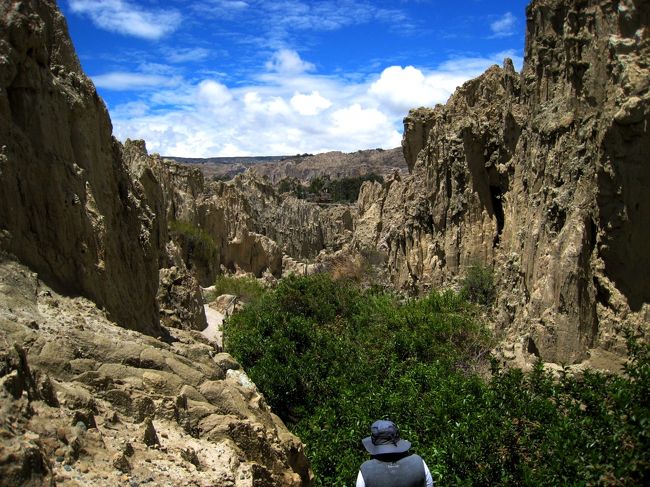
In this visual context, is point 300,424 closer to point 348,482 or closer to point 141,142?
point 348,482

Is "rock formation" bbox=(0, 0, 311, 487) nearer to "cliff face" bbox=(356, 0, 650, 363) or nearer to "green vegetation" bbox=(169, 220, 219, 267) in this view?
"cliff face" bbox=(356, 0, 650, 363)

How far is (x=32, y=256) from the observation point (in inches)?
324

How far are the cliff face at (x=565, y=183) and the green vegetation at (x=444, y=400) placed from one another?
5.41 ft

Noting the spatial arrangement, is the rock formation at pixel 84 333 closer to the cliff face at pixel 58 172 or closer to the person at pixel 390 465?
the cliff face at pixel 58 172

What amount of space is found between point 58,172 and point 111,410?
13.8ft

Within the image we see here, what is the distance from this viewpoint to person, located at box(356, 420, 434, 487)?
457cm

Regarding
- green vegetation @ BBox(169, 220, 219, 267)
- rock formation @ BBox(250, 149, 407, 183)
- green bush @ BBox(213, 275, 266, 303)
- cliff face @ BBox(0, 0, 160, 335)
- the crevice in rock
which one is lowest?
green bush @ BBox(213, 275, 266, 303)

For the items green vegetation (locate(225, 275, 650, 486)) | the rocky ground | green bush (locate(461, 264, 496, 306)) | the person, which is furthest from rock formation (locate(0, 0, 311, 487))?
green bush (locate(461, 264, 496, 306))

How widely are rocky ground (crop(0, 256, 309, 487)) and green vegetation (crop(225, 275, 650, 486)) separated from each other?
2.25 m

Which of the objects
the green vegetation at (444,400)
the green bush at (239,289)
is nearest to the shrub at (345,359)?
the green vegetation at (444,400)

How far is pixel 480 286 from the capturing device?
22297 millimetres

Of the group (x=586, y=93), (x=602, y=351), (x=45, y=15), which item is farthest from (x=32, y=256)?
(x=586, y=93)

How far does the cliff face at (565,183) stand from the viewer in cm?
1132

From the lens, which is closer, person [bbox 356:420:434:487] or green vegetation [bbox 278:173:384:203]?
person [bbox 356:420:434:487]
